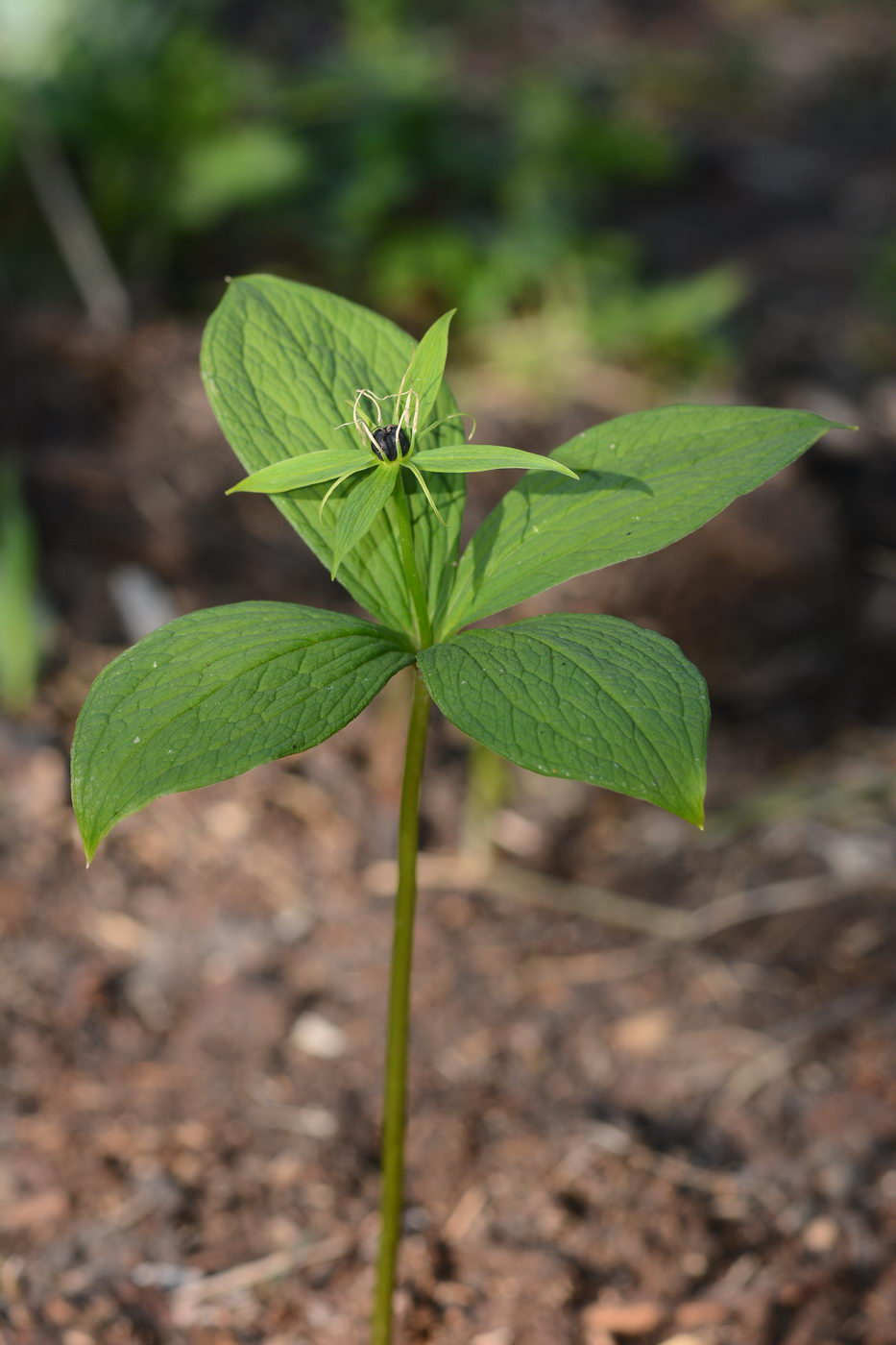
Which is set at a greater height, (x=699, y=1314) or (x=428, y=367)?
(x=428, y=367)

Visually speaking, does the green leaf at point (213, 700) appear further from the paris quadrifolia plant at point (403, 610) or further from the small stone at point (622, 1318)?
the small stone at point (622, 1318)

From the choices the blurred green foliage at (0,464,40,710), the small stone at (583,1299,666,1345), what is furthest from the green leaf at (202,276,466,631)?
the blurred green foliage at (0,464,40,710)

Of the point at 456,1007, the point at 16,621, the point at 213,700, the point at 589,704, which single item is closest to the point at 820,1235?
the point at 456,1007

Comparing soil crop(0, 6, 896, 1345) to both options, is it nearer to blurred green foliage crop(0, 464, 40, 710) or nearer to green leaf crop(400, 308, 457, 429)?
blurred green foliage crop(0, 464, 40, 710)

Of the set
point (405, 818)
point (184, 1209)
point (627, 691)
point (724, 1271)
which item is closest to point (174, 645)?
point (405, 818)

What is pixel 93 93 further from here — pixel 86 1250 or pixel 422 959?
pixel 86 1250

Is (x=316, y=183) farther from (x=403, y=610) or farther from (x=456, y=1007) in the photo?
(x=403, y=610)
